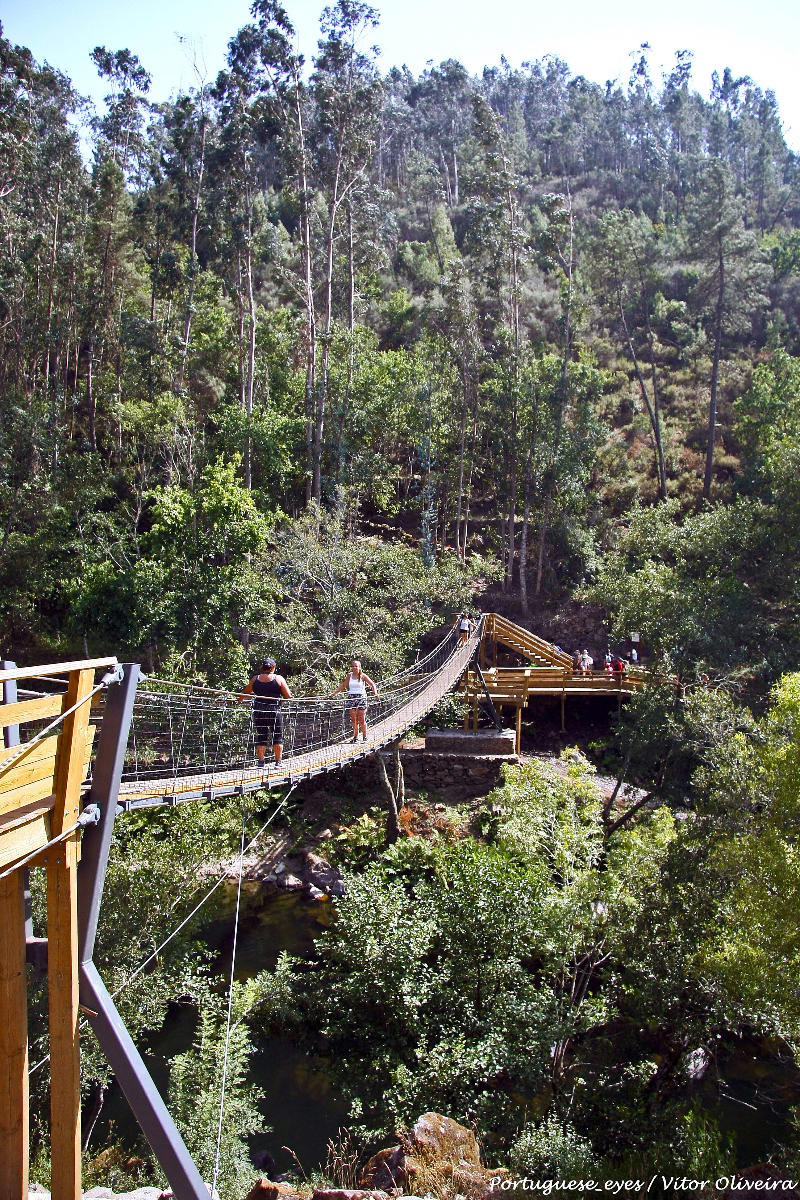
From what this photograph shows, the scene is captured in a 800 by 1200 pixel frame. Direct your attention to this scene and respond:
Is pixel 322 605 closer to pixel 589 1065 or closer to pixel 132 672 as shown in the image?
pixel 589 1065

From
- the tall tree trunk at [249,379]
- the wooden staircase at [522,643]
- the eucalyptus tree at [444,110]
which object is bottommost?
the wooden staircase at [522,643]

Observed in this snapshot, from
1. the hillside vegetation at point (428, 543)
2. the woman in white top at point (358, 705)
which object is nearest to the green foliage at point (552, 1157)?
the hillside vegetation at point (428, 543)

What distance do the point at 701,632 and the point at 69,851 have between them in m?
10.3

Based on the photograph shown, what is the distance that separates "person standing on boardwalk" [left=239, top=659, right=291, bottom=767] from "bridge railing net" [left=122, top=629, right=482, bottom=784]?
0.22 ft

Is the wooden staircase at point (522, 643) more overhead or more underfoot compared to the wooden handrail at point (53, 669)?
more underfoot

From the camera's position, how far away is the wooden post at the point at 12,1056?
2.45 meters

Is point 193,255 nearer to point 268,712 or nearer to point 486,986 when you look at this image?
point 268,712

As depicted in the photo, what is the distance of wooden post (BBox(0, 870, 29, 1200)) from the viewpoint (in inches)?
96.3

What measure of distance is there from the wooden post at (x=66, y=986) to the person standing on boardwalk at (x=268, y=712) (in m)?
3.58

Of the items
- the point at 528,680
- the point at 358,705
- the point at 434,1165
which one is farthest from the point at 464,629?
the point at 434,1165

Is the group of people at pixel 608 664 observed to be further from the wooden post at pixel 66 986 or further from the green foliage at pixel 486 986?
the wooden post at pixel 66 986

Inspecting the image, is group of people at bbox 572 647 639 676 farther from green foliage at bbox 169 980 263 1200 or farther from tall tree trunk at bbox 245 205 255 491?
green foliage at bbox 169 980 263 1200

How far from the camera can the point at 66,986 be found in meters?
2.59

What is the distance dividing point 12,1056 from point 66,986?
0.23 meters
